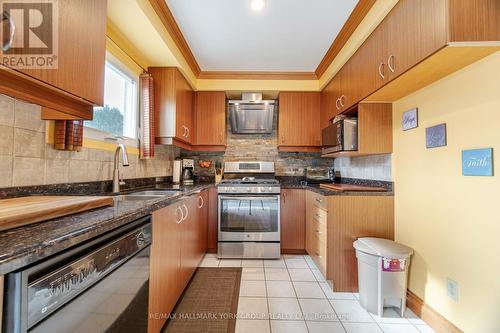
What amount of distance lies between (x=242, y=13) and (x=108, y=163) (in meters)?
Result: 1.65

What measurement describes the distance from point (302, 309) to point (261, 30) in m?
2.44

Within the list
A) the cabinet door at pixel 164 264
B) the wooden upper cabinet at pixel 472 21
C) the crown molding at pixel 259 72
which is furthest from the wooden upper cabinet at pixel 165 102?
the wooden upper cabinet at pixel 472 21

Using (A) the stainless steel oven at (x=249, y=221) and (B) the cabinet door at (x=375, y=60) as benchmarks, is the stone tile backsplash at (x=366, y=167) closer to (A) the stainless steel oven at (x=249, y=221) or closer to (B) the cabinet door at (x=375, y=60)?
(B) the cabinet door at (x=375, y=60)

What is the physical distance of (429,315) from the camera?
5.26ft

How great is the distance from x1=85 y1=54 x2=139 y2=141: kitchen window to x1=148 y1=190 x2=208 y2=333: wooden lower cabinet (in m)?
0.85

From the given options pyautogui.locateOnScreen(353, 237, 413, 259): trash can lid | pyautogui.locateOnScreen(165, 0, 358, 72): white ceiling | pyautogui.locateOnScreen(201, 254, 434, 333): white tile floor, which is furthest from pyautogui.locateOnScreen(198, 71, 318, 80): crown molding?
pyautogui.locateOnScreen(201, 254, 434, 333): white tile floor

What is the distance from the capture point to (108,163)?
1.81m

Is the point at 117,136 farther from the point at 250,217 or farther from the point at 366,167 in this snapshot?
the point at 366,167

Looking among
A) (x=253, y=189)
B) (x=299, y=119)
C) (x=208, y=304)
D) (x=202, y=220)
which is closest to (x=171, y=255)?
(x=208, y=304)

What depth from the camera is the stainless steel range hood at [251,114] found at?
3076 millimetres

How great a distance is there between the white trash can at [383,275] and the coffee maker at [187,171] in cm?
219

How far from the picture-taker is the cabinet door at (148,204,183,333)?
1291mm

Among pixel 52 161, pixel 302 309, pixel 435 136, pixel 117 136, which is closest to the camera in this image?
pixel 52 161

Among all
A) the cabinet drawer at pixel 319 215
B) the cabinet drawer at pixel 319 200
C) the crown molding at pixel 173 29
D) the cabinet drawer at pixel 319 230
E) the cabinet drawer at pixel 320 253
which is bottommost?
the cabinet drawer at pixel 320 253
